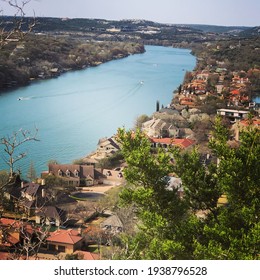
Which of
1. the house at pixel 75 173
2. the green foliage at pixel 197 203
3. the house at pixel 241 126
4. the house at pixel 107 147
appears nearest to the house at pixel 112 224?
the house at pixel 241 126

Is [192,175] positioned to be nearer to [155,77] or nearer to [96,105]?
[96,105]

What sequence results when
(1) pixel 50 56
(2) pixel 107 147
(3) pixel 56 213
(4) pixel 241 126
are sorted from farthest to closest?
(1) pixel 50 56 → (2) pixel 107 147 → (4) pixel 241 126 → (3) pixel 56 213

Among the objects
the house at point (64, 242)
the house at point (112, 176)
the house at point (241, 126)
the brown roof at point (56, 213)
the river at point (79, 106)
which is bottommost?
the house at point (112, 176)

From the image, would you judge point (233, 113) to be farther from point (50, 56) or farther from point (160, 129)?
point (50, 56)

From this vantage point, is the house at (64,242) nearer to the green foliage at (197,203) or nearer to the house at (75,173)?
the green foliage at (197,203)

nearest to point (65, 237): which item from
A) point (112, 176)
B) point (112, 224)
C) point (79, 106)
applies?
point (112, 224)

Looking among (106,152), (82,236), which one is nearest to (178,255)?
(82,236)
